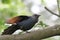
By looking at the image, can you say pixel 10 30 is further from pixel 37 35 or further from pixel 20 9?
pixel 20 9

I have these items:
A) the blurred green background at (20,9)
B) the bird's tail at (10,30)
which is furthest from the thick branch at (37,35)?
the blurred green background at (20,9)

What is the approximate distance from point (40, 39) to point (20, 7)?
570mm

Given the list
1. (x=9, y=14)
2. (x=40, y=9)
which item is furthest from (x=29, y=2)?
(x=9, y=14)

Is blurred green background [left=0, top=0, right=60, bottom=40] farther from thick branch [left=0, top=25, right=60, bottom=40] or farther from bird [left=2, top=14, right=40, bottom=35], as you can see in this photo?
thick branch [left=0, top=25, right=60, bottom=40]

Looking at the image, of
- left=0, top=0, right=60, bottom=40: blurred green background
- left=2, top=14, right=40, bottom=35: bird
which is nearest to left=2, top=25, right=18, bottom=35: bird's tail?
left=2, top=14, right=40, bottom=35: bird

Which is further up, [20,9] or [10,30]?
[20,9]

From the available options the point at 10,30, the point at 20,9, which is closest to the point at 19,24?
the point at 10,30

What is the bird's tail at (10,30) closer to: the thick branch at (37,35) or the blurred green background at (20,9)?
the thick branch at (37,35)

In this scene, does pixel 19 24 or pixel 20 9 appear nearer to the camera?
pixel 19 24

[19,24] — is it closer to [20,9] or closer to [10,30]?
[10,30]

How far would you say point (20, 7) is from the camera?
4.56ft

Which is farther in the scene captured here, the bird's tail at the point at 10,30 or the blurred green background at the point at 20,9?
the blurred green background at the point at 20,9

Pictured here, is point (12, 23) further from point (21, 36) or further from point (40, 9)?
point (40, 9)

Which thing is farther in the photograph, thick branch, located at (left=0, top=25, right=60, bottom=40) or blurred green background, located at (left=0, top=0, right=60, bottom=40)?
blurred green background, located at (left=0, top=0, right=60, bottom=40)
